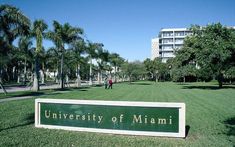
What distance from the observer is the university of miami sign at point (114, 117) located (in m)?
8.51

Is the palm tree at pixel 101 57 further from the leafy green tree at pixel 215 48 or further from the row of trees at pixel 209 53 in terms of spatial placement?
the leafy green tree at pixel 215 48

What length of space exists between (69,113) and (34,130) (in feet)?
4.21

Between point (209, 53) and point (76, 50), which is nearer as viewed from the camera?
point (209, 53)

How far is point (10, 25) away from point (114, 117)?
19.0 m

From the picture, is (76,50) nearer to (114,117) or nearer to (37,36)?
(37,36)

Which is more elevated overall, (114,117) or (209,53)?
(209,53)

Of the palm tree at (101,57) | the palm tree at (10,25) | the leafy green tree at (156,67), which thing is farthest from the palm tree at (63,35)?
the leafy green tree at (156,67)

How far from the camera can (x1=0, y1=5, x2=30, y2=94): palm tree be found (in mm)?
23859

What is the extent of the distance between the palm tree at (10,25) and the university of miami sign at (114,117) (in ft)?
54.1

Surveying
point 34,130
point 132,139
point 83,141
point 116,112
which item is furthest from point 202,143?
point 34,130

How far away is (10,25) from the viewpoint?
80.1 feet

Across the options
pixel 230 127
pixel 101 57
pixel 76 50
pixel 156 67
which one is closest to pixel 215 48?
pixel 76 50

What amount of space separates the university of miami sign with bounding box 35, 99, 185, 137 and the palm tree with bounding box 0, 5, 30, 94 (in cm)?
1648

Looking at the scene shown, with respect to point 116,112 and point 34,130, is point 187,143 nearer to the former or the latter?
point 116,112
